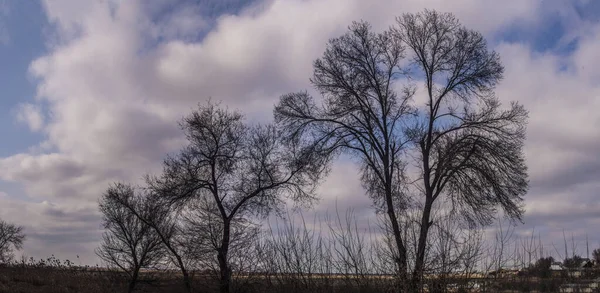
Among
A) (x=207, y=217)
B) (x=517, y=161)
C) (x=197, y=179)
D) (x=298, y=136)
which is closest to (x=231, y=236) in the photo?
(x=207, y=217)

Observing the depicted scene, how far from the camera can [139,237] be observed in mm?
39812

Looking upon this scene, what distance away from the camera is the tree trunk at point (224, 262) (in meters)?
20.9

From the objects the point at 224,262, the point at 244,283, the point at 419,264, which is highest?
the point at 419,264

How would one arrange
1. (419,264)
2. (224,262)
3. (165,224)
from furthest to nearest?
(165,224)
(224,262)
(419,264)

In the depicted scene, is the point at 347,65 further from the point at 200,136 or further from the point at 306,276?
the point at 306,276

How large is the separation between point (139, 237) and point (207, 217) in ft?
35.6

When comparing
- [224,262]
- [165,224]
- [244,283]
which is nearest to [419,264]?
[244,283]

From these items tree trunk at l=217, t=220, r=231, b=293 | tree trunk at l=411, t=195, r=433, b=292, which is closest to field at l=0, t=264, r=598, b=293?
tree trunk at l=411, t=195, r=433, b=292

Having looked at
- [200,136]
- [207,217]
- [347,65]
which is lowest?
[207,217]

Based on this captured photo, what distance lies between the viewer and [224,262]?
24.7 meters

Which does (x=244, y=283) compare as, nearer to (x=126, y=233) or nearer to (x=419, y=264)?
(x=419, y=264)

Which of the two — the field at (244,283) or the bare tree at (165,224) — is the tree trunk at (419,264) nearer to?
the field at (244,283)

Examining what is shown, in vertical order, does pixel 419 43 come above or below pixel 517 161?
above

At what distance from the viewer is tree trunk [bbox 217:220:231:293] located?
2092 cm
